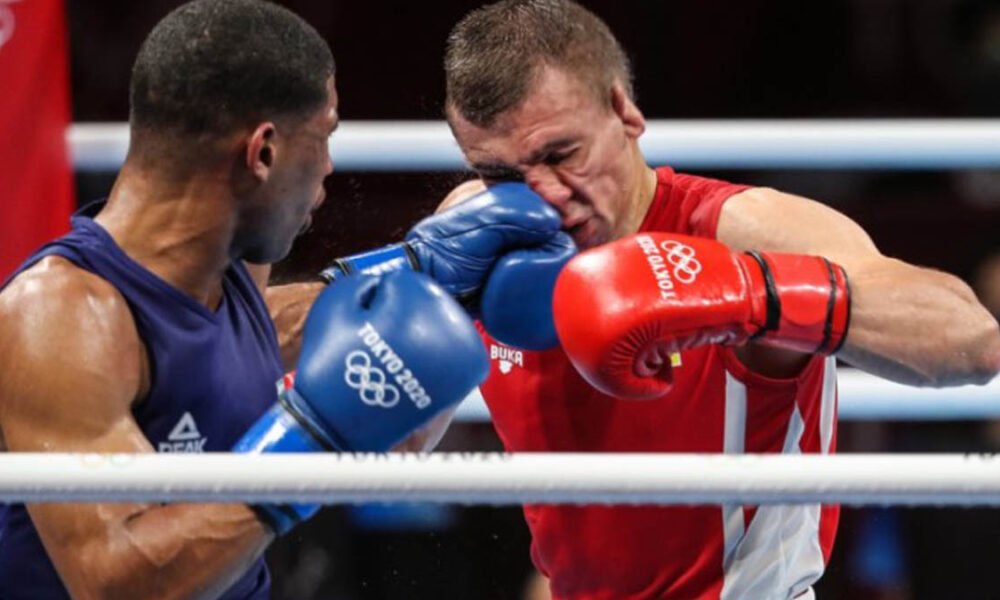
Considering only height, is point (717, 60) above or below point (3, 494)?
below

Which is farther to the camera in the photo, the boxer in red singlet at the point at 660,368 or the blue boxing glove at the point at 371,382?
the boxer in red singlet at the point at 660,368

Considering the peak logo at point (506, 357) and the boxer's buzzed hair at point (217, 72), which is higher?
the boxer's buzzed hair at point (217, 72)

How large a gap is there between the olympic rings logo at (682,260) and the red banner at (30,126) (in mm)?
1031

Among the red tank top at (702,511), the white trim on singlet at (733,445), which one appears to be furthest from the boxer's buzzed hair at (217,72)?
the white trim on singlet at (733,445)

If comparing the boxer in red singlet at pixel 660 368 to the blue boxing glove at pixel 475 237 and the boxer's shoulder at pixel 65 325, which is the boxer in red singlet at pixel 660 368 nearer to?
the blue boxing glove at pixel 475 237

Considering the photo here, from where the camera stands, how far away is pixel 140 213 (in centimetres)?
194

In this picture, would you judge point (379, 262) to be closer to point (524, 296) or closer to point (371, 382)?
point (524, 296)

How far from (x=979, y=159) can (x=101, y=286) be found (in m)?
1.48

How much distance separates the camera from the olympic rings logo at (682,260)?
1.76 metres

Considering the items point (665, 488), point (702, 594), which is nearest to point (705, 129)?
point (702, 594)

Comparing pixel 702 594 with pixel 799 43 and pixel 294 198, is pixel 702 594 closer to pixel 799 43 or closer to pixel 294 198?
pixel 294 198

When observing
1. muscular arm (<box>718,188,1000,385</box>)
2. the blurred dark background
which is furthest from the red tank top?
the blurred dark background

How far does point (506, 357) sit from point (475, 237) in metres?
0.23

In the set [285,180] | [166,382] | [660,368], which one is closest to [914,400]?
[660,368]
